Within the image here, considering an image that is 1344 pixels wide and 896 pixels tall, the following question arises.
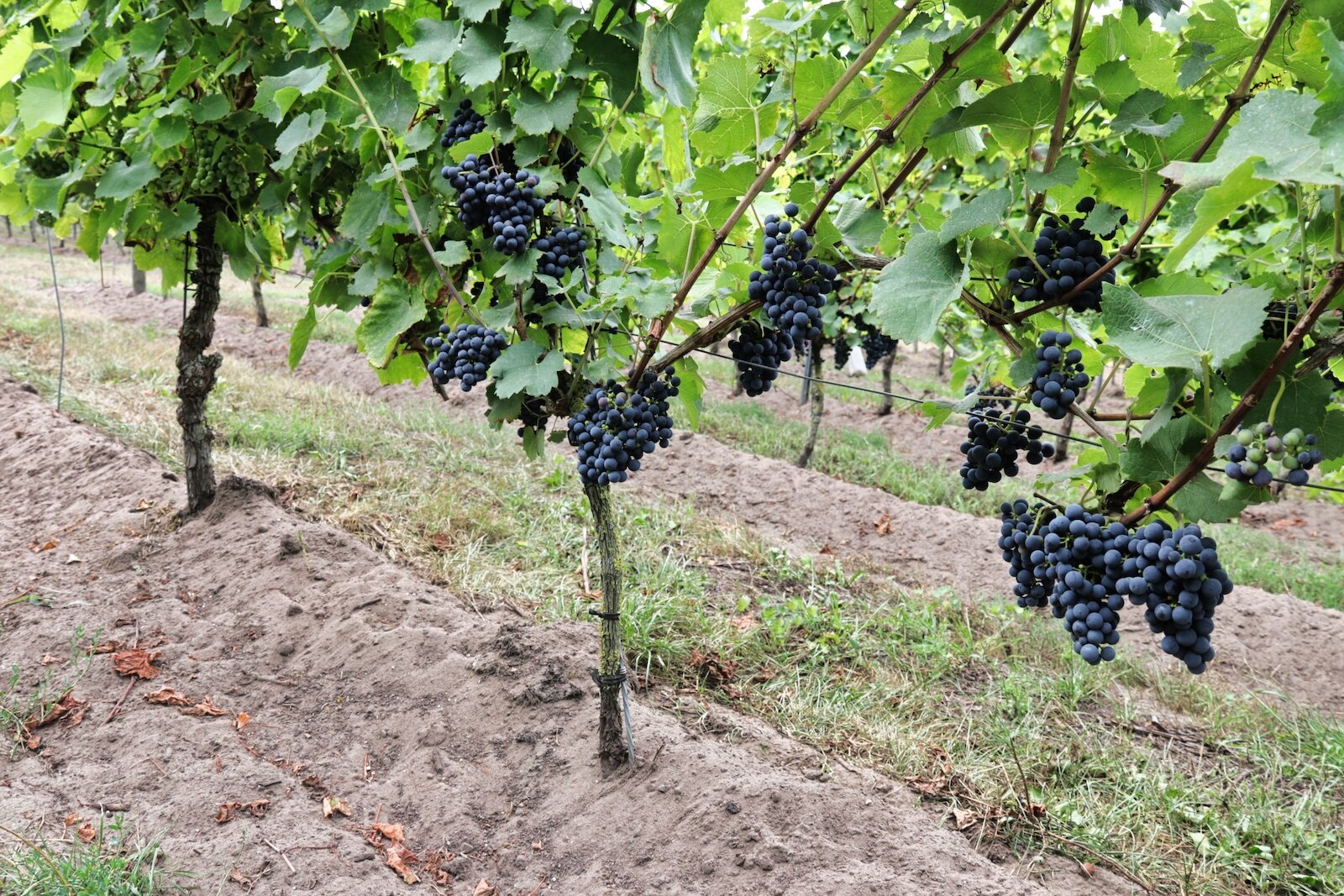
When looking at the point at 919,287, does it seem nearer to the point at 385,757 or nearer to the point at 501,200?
the point at 501,200

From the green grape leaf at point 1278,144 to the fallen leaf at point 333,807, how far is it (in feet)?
8.37

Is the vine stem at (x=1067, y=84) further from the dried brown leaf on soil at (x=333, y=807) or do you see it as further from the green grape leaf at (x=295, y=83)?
the dried brown leaf on soil at (x=333, y=807)

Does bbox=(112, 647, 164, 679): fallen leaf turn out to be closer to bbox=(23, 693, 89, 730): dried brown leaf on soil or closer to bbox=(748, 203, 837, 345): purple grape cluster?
bbox=(23, 693, 89, 730): dried brown leaf on soil

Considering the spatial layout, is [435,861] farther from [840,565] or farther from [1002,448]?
[840,565]

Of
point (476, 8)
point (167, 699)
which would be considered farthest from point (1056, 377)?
point (167, 699)

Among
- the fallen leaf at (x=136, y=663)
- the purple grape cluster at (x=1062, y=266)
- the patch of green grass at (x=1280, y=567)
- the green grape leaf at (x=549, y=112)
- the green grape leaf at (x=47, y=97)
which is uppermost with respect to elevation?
the green grape leaf at (x=47, y=97)

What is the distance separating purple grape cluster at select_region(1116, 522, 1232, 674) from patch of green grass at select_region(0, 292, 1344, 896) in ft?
5.67

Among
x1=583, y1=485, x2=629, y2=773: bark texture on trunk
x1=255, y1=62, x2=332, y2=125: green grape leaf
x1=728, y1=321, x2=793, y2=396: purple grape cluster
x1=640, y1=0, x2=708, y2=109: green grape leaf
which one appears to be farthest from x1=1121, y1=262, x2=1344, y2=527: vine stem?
x1=255, y1=62, x2=332, y2=125: green grape leaf

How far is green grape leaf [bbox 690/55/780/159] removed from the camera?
1684 mm

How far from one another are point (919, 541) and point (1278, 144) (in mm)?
5122

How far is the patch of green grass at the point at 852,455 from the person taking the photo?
7117mm

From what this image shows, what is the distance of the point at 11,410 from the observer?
562 centimetres

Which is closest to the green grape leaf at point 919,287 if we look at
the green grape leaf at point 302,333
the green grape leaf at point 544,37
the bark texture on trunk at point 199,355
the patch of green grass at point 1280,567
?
the green grape leaf at point 544,37

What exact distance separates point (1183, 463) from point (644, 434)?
1039 mm
